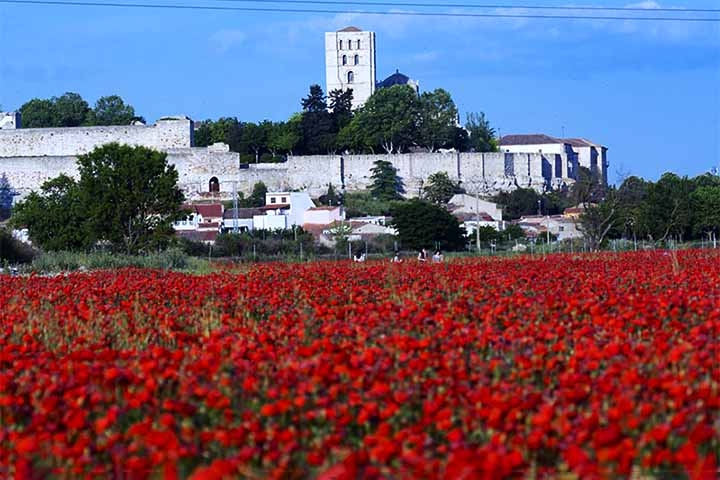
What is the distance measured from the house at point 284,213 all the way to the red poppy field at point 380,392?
52.9 m

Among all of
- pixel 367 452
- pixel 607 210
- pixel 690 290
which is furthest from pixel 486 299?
pixel 607 210

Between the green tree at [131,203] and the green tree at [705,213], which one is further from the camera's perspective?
the green tree at [705,213]

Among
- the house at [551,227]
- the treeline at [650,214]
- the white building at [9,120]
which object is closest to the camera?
the treeline at [650,214]

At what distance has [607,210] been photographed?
41.8m

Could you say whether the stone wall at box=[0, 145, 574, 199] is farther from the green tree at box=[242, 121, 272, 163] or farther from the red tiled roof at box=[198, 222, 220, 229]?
the red tiled roof at box=[198, 222, 220, 229]

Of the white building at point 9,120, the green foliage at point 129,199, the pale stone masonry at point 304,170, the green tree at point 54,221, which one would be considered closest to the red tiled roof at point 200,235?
the green tree at point 54,221

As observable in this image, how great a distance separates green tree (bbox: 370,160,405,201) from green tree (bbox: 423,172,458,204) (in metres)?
1.67

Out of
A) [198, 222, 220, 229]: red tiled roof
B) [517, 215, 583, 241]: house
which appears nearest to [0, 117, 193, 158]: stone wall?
[198, 222, 220, 229]: red tiled roof

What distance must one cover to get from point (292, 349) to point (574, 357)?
1686 millimetres

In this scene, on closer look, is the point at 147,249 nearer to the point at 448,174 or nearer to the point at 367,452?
the point at 367,452

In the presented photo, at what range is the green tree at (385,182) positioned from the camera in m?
79.3

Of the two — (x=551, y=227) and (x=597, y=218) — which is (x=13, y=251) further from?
(x=551, y=227)

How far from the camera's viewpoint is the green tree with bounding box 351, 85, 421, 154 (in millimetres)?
86312

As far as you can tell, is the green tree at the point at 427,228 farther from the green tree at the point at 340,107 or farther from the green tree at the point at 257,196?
the green tree at the point at 340,107
